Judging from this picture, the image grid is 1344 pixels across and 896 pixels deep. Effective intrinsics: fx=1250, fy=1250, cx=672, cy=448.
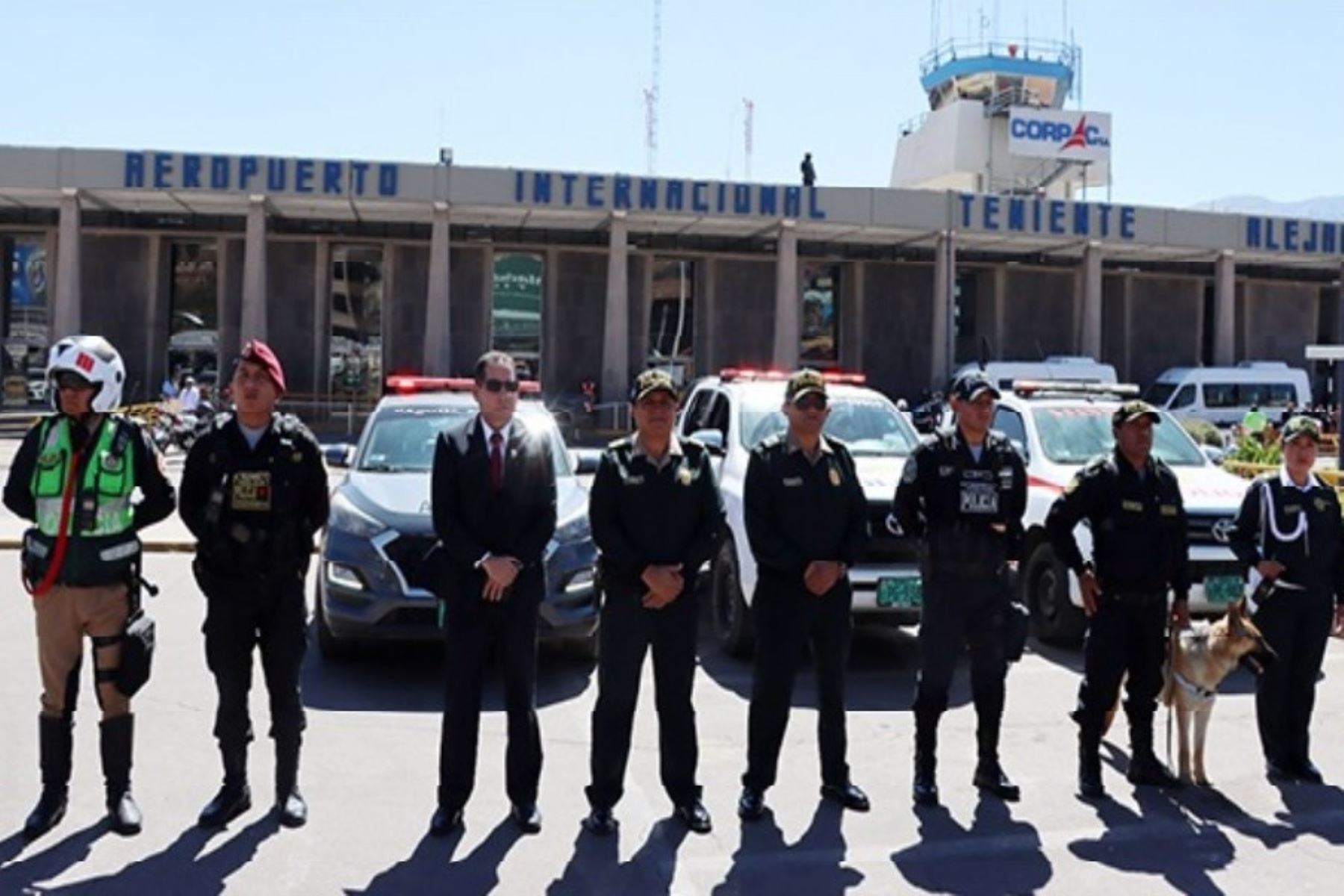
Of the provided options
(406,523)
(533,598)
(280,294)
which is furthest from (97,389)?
(280,294)

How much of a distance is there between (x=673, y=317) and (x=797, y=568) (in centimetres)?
3142

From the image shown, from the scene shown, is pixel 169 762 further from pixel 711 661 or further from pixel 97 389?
pixel 711 661

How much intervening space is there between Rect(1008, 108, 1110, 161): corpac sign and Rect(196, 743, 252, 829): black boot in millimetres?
45522

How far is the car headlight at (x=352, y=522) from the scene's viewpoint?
7.28m

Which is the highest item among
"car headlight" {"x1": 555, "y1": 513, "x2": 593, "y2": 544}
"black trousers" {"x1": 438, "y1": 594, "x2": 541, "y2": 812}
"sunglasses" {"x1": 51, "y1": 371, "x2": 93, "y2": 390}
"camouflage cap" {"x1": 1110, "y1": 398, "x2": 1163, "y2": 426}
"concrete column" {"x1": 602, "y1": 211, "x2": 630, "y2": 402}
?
"concrete column" {"x1": 602, "y1": 211, "x2": 630, "y2": 402}

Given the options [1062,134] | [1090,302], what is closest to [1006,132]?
[1062,134]

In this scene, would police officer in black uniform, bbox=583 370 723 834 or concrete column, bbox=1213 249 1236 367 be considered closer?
police officer in black uniform, bbox=583 370 723 834

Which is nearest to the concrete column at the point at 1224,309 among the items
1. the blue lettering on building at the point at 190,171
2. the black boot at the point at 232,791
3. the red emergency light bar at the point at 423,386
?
the blue lettering on building at the point at 190,171

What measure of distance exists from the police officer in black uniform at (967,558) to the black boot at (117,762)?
3.27m

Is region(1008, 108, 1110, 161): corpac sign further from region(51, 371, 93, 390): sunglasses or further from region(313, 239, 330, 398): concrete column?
region(51, 371, 93, 390): sunglasses

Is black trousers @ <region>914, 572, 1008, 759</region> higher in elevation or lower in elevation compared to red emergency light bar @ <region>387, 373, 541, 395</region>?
lower

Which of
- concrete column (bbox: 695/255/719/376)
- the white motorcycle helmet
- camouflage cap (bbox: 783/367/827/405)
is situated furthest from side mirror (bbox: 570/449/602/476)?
concrete column (bbox: 695/255/719/376)

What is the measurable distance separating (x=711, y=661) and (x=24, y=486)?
4.55 metres

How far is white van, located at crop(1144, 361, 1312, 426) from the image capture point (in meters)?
31.6
